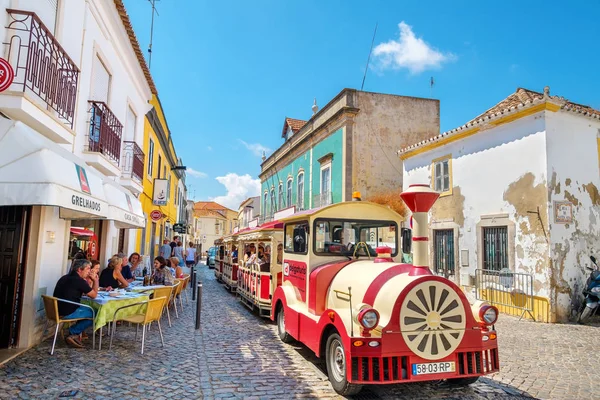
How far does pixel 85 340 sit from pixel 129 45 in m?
7.48

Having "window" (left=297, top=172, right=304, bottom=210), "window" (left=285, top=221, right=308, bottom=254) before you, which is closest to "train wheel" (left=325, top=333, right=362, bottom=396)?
"window" (left=285, top=221, right=308, bottom=254)

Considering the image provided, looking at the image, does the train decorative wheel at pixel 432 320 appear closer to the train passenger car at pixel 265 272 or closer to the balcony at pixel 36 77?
the train passenger car at pixel 265 272

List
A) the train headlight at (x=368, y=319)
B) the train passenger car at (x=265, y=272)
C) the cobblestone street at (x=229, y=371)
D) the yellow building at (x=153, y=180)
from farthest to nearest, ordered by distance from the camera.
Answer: the yellow building at (x=153, y=180)
the train passenger car at (x=265, y=272)
the cobblestone street at (x=229, y=371)
the train headlight at (x=368, y=319)

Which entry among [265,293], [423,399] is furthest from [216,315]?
[423,399]

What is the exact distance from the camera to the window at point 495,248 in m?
10.9

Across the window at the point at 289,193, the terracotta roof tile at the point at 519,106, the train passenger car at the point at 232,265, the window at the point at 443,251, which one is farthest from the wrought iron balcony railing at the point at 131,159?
the window at the point at 289,193

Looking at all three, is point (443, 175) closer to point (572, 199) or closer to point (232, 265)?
point (572, 199)

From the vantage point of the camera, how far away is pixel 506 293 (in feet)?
34.8

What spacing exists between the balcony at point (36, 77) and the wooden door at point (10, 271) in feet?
4.27

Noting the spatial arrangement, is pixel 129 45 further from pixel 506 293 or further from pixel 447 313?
pixel 506 293

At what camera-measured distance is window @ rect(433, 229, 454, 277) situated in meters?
12.8

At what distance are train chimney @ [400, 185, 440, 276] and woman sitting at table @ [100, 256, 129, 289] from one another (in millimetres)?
5734

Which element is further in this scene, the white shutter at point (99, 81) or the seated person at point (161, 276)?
the seated person at point (161, 276)

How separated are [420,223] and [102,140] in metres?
6.71
